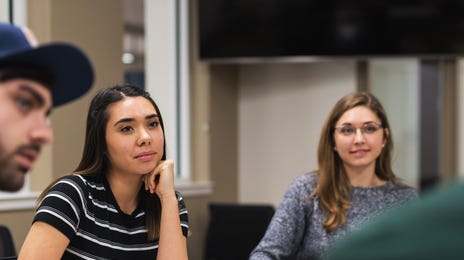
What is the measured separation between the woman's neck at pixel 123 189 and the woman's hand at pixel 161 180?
40 mm

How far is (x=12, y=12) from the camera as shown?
347cm

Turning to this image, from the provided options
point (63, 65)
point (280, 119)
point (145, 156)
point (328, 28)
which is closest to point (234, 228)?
point (280, 119)

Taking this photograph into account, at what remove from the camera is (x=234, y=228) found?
4.37 metres

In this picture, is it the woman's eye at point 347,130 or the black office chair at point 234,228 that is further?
the black office chair at point 234,228

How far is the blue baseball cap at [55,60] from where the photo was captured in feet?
2.51

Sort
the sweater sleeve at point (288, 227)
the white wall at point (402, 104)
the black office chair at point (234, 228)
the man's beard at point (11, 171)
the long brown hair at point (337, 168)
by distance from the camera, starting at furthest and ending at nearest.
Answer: the white wall at point (402, 104) < the black office chair at point (234, 228) < the long brown hair at point (337, 168) < the sweater sleeve at point (288, 227) < the man's beard at point (11, 171)

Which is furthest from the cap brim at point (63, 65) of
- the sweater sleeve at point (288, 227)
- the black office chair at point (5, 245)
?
the black office chair at point (5, 245)

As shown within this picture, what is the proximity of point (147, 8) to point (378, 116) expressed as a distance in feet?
8.72

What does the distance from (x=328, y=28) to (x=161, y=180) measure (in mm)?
3029

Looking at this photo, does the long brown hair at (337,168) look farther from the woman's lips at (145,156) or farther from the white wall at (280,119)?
the white wall at (280,119)

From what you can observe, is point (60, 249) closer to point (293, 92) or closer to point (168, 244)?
point (168, 244)

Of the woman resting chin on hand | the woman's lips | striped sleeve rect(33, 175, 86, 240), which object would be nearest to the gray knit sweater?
the woman resting chin on hand

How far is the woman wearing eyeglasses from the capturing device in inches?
96.4

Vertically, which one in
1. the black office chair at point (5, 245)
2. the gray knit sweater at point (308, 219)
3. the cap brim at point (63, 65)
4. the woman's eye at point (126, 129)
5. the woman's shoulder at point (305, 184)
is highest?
the cap brim at point (63, 65)
